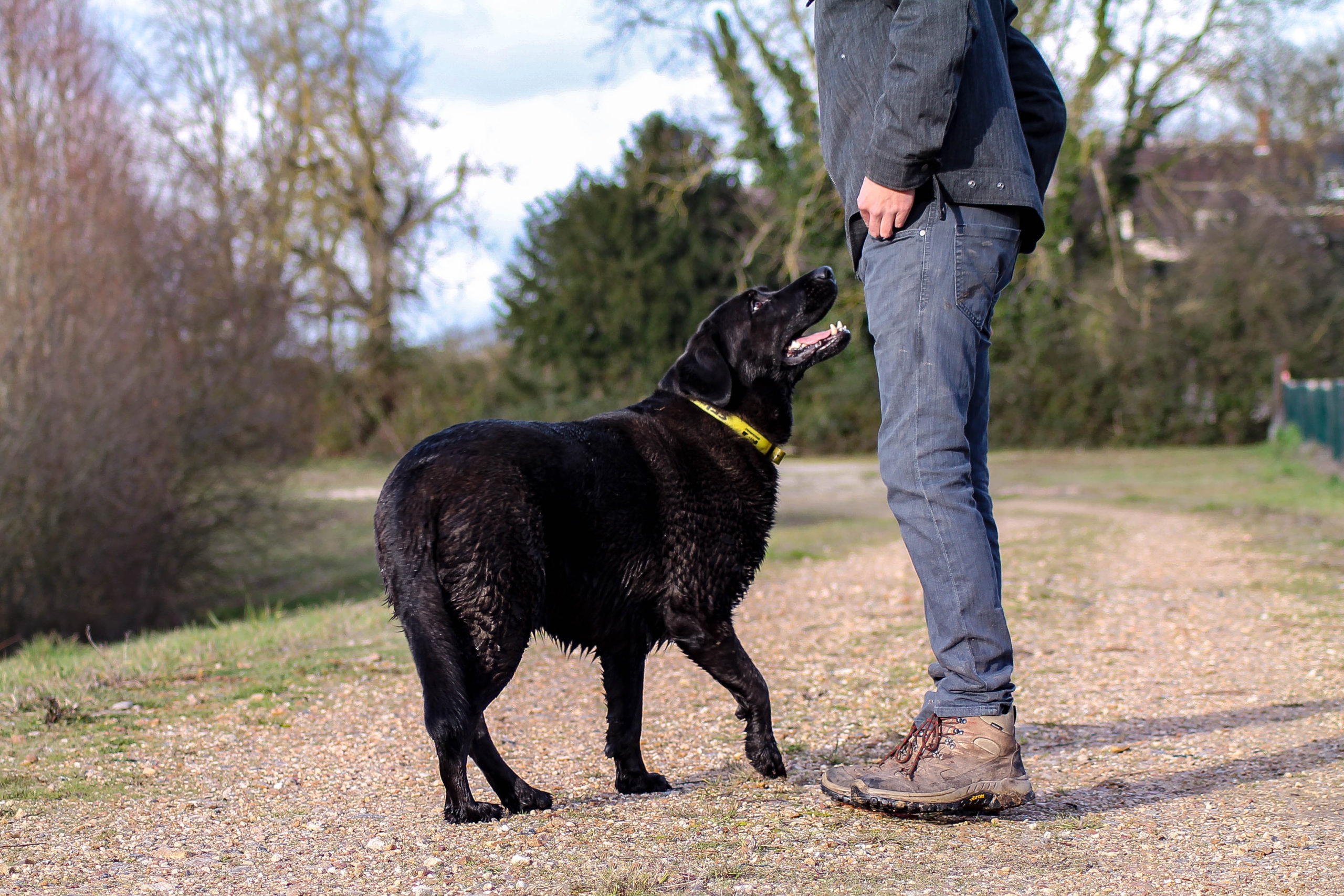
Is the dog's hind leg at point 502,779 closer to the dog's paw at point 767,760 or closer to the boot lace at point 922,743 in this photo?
the dog's paw at point 767,760

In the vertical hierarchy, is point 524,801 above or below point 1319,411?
below

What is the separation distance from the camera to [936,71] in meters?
2.87

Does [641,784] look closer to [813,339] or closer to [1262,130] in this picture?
[813,339]

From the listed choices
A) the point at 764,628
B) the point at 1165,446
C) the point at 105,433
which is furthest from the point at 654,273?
the point at 764,628

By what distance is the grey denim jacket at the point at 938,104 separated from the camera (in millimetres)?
2887

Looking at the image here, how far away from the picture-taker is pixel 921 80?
2.88 meters

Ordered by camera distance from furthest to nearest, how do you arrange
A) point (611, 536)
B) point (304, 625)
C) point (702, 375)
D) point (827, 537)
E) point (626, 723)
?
point (827, 537) → point (304, 625) → point (702, 375) → point (626, 723) → point (611, 536)

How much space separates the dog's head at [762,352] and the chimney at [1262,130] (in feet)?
83.5

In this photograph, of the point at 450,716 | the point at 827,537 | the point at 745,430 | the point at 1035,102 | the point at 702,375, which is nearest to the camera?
the point at 450,716

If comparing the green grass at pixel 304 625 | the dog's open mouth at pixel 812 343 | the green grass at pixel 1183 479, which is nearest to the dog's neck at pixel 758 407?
the dog's open mouth at pixel 812 343

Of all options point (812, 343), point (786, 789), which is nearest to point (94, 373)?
point (812, 343)

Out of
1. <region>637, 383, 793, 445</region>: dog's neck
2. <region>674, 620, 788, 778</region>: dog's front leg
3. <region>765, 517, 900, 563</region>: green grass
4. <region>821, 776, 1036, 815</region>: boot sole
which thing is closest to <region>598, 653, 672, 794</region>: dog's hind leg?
<region>674, 620, 788, 778</region>: dog's front leg

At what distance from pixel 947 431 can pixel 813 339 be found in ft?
3.29

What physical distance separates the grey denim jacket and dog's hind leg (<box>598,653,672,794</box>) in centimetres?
143
